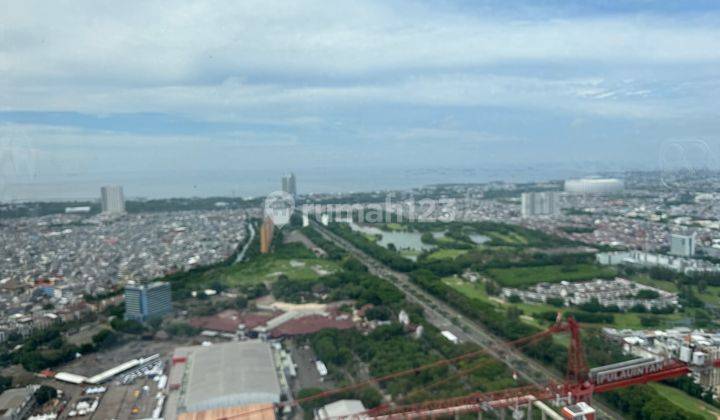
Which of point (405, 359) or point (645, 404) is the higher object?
point (405, 359)

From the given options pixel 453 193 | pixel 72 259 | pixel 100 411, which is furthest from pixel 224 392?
pixel 453 193

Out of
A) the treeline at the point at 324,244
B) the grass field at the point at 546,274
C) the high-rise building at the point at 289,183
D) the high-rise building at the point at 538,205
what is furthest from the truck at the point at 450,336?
the high-rise building at the point at 289,183

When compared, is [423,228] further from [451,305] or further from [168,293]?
[168,293]

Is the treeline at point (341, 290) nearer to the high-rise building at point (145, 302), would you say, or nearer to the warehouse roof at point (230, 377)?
the high-rise building at point (145, 302)

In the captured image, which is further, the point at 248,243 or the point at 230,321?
the point at 248,243

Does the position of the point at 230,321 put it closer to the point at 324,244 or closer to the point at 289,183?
the point at 324,244

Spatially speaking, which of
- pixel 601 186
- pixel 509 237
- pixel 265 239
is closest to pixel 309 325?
pixel 265 239

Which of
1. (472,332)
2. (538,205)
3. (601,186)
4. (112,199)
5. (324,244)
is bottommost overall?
(472,332)

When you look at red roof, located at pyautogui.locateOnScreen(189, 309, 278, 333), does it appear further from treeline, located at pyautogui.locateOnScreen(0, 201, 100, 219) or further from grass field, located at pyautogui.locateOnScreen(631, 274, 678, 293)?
grass field, located at pyautogui.locateOnScreen(631, 274, 678, 293)
